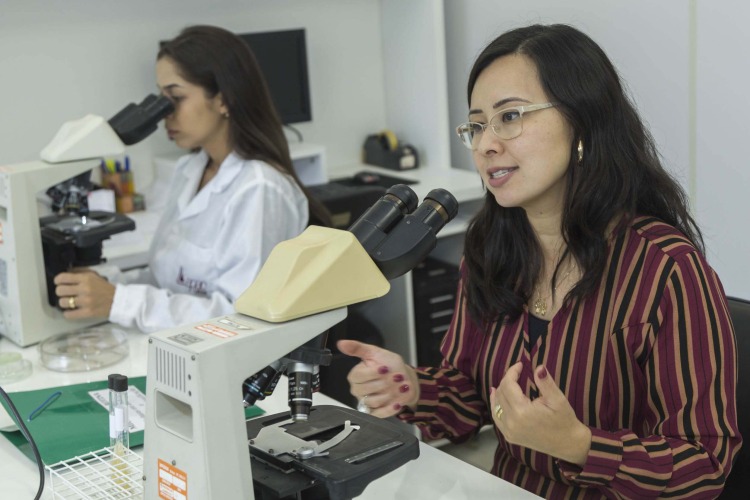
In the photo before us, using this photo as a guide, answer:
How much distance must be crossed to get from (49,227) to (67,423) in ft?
2.13

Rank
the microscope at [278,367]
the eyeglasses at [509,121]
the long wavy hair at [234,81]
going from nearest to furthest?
the microscope at [278,367]
the eyeglasses at [509,121]
the long wavy hair at [234,81]

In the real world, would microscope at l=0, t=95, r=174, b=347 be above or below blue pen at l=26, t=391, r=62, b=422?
above

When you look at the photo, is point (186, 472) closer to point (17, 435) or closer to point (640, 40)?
point (17, 435)

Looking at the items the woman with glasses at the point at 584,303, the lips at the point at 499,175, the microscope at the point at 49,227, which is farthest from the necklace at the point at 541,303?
the microscope at the point at 49,227

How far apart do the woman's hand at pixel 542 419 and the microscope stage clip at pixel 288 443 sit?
0.68 ft

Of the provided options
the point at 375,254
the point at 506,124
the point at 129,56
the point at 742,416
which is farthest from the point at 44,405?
the point at 129,56

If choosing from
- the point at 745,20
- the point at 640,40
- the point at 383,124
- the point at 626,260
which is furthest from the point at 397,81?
the point at 626,260

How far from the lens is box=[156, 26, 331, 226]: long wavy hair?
2.25 metres

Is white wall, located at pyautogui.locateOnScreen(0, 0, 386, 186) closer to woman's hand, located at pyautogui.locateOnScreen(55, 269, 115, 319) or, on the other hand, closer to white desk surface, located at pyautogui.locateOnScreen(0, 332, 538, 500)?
woman's hand, located at pyautogui.locateOnScreen(55, 269, 115, 319)

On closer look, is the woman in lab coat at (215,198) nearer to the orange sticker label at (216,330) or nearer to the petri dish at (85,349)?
the petri dish at (85,349)

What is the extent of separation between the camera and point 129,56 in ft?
10.4

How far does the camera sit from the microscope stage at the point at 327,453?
1.14 m

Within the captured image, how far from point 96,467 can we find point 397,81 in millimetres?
2473

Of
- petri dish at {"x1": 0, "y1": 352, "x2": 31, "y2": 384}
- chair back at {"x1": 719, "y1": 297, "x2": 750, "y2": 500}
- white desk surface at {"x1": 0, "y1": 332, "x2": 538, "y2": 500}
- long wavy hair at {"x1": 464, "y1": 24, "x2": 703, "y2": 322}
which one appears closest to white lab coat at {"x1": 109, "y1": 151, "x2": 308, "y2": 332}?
petri dish at {"x1": 0, "y1": 352, "x2": 31, "y2": 384}
